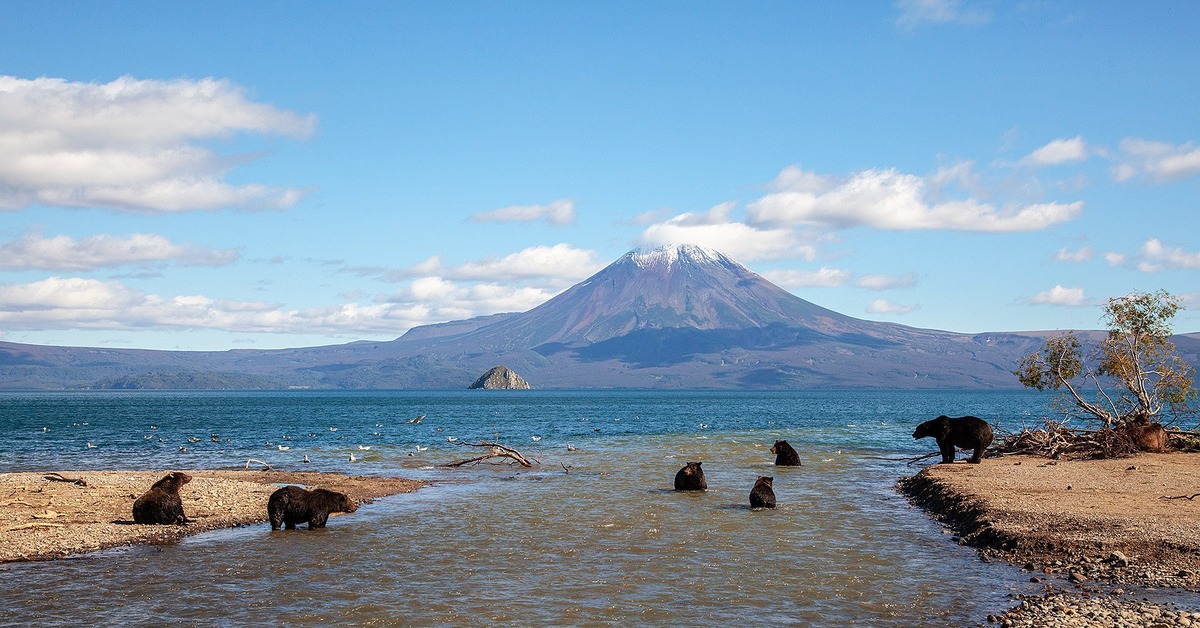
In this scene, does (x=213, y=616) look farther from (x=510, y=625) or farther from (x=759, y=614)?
(x=759, y=614)

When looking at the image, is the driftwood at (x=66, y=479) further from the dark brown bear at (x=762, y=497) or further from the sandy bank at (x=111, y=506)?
the dark brown bear at (x=762, y=497)

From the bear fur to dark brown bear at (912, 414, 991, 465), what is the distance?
5225 mm

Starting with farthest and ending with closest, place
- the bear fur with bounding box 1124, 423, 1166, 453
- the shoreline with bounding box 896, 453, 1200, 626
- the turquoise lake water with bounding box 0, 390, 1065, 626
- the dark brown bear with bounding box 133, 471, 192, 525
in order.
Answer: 1. the bear fur with bounding box 1124, 423, 1166, 453
2. the dark brown bear with bounding box 133, 471, 192, 525
3. the turquoise lake water with bounding box 0, 390, 1065, 626
4. the shoreline with bounding box 896, 453, 1200, 626

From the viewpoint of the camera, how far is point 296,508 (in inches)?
835

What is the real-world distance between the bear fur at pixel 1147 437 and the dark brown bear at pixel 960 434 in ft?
17.1

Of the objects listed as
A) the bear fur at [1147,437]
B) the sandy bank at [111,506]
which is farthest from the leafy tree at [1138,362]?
the sandy bank at [111,506]

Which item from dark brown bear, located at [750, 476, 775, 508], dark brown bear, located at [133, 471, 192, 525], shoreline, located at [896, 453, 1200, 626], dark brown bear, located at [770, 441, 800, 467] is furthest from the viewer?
dark brown bear, located at [770, 441, 800, 467]

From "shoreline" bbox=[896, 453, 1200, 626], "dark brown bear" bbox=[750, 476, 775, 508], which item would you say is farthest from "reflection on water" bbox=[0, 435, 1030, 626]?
"shoreline" bbox=[896, 453, 1200, 626]

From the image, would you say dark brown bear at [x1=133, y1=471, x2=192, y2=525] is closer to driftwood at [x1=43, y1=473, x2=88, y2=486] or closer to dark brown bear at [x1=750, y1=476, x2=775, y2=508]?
driftwood at [x1=43, y1=473, x2=88, y2=486]

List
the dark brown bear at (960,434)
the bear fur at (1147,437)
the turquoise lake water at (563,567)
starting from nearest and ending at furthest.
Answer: the turquoise lake water at (563,567), the dark brown bear at (960,434), the bear fur at (1147,437)

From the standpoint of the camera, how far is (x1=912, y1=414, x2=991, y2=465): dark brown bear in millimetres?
35000

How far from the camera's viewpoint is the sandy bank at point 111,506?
61.2 ft

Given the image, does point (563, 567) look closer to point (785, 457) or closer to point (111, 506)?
point (111, 506)

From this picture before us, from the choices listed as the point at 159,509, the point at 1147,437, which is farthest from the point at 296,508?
the point at 1147,437
